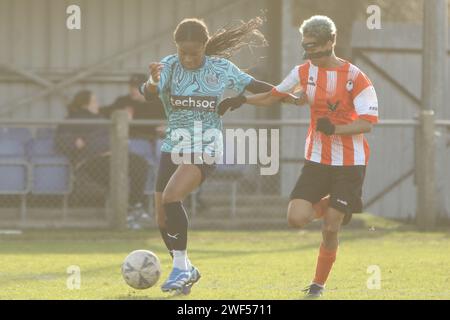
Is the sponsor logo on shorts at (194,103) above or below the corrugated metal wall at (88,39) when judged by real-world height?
below

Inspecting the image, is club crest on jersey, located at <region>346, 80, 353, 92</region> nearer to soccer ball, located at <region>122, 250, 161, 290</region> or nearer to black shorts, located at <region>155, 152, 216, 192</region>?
black shorts, located at <region>155, 152, 216, 192</region>

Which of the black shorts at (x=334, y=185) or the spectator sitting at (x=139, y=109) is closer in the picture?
the black shorts at (x=334, y=185)

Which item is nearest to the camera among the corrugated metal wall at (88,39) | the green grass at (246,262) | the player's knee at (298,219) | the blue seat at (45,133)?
the player's knee at (298,219)

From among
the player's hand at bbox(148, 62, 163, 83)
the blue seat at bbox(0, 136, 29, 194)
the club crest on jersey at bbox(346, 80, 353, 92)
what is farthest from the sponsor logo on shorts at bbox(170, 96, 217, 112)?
the blue seat at bbox(0, 136, 29, 194)

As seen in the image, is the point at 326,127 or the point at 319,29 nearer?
the point at 326,127

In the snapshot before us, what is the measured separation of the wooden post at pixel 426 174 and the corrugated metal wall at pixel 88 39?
3328 millimetres

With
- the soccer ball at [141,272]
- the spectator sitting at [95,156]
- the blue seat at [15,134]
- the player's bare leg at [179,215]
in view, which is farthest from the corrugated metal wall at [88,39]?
the soccer ball at [141,272]

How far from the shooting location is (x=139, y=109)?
17.0 m

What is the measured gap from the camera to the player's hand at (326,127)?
9094 millimetres

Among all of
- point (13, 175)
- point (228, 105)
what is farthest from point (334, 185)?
point (13, 175)

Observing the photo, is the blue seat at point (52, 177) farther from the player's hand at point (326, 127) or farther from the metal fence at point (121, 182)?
the player's hand at point (326, 127)

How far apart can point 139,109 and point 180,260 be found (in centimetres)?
771

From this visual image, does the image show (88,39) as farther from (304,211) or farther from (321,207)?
(304,211)

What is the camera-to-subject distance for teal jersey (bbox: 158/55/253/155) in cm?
955
